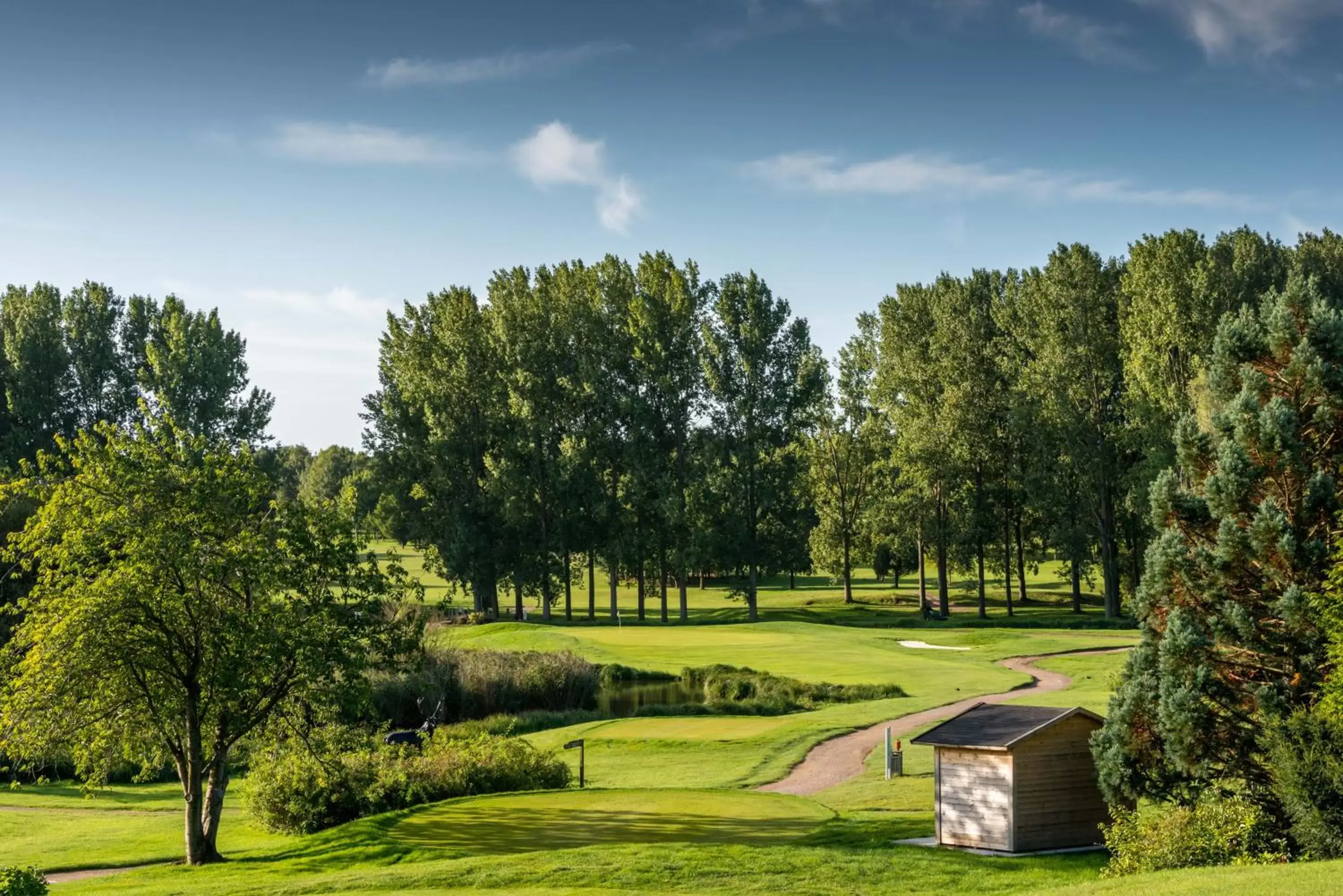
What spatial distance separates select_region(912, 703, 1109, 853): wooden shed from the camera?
23.7 metres

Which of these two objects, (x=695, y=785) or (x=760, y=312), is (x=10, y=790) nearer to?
(x=695, y=785)

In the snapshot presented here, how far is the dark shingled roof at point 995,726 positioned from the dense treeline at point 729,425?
155ft

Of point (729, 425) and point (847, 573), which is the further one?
point (847, 573)

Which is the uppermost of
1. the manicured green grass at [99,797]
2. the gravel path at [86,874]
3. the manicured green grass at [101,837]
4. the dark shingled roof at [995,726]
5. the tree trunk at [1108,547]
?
the tree trunk at [1108,547]

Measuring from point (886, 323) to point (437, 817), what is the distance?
195 ft

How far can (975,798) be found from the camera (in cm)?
2419

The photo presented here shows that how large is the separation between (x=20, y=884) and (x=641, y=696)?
116 feet

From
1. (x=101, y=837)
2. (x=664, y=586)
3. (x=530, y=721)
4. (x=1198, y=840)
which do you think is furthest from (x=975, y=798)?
(x=664, y=586)

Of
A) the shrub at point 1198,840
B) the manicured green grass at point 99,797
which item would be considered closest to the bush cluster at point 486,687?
the manicured green grass at point 99,797

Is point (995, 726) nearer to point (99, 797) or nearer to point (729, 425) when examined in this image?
point (99, 797)

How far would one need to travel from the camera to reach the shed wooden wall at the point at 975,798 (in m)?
23.7

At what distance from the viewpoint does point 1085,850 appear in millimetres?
23734

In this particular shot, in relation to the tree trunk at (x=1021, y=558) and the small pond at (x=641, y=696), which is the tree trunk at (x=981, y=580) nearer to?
the tree trunk at (x=1021, y=558)

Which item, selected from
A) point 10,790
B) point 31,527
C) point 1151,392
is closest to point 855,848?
point 31,527
